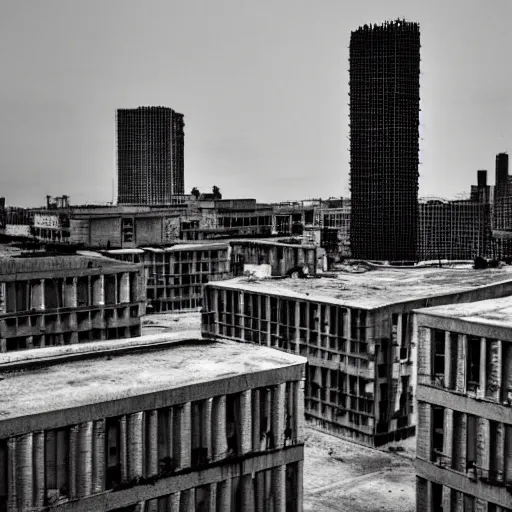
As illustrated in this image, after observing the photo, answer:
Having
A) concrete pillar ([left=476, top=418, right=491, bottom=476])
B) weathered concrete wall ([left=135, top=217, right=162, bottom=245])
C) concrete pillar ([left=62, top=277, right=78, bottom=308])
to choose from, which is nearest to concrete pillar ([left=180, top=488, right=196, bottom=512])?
concrete pillar ([left=476, top=418, right=491, bottom=476])

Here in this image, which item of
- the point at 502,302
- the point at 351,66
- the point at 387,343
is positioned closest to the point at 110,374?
the point at 502,302

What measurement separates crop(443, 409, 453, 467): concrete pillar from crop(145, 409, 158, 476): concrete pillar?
379 inches

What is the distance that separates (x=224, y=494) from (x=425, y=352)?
833cm

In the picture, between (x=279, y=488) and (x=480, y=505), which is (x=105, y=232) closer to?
(x=279, y=488)

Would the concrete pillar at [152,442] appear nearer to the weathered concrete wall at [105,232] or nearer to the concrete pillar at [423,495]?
the concrete pillar at [423,495]

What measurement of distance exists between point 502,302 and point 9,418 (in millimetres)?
18840

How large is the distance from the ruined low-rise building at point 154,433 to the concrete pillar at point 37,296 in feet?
62.9

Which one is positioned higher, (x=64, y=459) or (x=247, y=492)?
(x=64, y=459)

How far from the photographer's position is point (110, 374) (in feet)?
83.8

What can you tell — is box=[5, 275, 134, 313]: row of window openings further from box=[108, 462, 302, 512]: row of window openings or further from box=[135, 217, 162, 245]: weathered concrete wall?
box=[135, 217, 162, 245]: weathered concrete wall

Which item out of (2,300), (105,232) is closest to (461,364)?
(2,300)

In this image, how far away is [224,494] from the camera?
25.0 m

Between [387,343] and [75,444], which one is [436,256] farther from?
[75,444]

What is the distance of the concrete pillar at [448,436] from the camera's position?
91.6 ft
